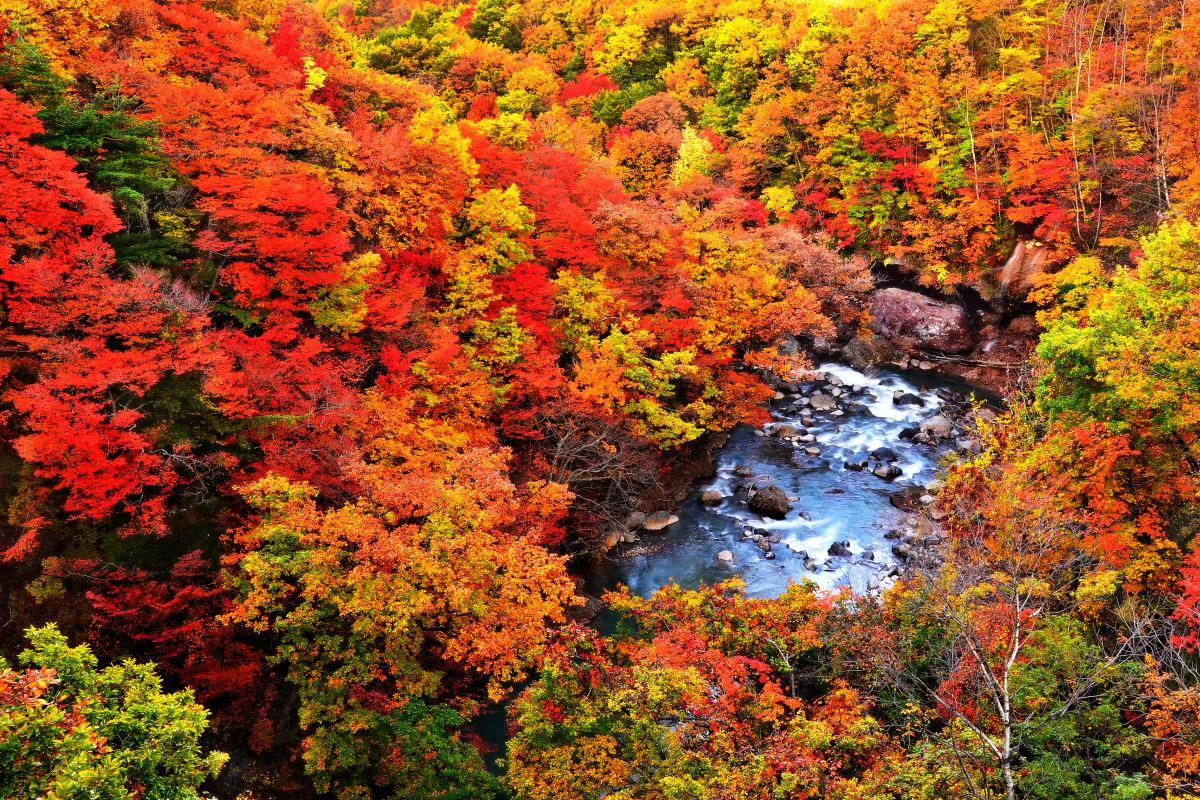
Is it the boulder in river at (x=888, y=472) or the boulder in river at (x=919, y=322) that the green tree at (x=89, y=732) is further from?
the boulder in river at (x=919, y=322)

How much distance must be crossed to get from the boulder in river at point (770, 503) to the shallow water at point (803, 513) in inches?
10.0

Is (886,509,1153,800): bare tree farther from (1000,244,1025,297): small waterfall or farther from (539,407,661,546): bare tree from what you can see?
(1000,244,1025,297): small waterfall

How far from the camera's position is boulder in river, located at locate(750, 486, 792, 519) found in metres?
22.8

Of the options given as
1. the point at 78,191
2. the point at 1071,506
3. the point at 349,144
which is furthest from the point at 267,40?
the point at 1071,506

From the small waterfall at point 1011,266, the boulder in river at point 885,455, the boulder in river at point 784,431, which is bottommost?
the boulder in river at point 784,431

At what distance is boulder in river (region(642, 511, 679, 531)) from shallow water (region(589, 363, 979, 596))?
313mm

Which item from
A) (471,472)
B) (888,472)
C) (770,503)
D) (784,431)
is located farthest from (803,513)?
(471,472)

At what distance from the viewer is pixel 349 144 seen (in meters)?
20.2

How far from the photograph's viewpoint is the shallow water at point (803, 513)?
66.4 ft

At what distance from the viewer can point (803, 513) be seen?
74.9 ft

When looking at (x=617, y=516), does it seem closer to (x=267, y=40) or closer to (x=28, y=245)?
(x=28, y=245)

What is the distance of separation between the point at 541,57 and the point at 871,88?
28948mm

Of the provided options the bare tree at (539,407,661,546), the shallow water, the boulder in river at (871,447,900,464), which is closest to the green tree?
the bare tree at (539,407,661,546)

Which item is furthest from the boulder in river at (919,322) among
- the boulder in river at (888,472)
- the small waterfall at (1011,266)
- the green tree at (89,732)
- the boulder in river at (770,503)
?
the green tree at (89,732)
